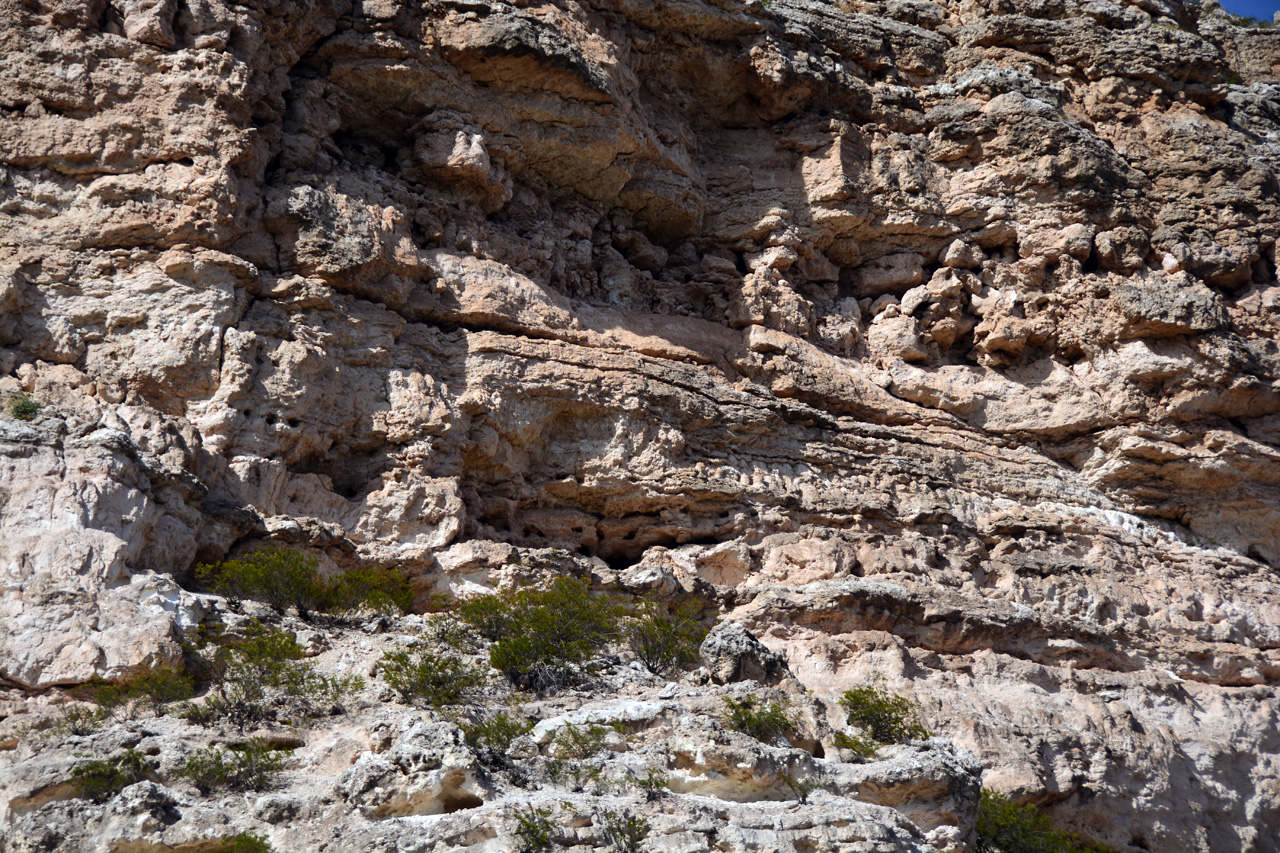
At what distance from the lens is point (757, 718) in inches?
383

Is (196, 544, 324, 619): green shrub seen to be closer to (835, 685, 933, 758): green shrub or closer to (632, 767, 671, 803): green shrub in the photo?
(632, 767, 671, 803): green shrub

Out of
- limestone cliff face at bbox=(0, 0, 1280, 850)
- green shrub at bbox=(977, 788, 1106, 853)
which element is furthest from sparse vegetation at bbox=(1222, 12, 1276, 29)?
green shrub at bbox=(977, 788, 1106, 853)

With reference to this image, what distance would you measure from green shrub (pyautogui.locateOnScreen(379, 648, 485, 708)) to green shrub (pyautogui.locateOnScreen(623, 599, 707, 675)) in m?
2.56

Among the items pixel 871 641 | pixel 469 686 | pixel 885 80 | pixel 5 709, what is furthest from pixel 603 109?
pixel 5 709

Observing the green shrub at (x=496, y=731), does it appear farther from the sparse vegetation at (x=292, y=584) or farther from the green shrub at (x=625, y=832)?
the sparse vegetation at (x=292, y=584)

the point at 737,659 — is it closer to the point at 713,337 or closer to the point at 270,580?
the point at 270,580

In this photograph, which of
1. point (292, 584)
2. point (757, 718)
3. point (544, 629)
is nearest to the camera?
point (757, 718)

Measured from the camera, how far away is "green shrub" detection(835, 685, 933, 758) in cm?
1034

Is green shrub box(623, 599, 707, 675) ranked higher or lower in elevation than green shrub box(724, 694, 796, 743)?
lower

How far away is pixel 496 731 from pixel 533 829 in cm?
162

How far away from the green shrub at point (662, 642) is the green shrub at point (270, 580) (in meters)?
3.53

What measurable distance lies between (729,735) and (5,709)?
226 inches

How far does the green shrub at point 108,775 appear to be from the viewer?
7.92 m

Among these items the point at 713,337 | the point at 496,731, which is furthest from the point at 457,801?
the point at 713,337
